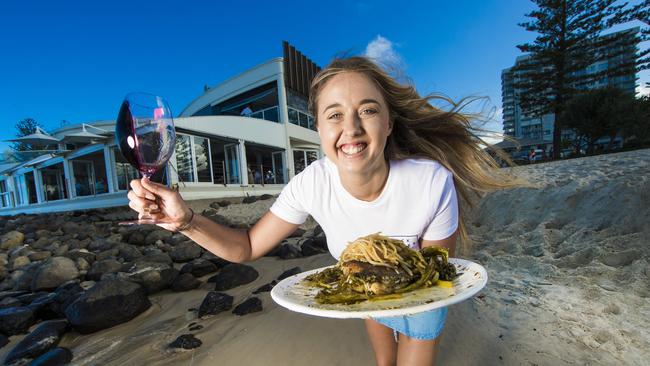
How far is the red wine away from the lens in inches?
61.0

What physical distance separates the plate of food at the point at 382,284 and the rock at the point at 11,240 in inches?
469

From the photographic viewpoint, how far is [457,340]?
270cm

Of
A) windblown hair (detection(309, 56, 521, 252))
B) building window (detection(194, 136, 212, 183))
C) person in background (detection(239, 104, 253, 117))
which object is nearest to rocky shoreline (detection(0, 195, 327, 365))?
windblown hair (detection(309, 56, 521, 252))

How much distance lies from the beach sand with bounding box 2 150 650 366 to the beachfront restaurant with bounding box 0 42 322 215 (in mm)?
9841

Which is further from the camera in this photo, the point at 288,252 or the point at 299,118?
the point at 299,118

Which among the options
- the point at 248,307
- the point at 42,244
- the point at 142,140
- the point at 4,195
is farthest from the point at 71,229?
the point at 4,195

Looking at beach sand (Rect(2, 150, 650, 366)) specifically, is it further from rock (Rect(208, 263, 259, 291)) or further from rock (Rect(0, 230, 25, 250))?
rock (Rect(0, 230, 25, 250))

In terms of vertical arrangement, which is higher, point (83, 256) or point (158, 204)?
point (158, 204)

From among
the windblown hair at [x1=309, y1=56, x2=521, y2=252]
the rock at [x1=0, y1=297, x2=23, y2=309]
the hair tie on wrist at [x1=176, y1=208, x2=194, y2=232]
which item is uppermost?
the windblown hair at [x1=309, y1=56, x2=521, y2=252]

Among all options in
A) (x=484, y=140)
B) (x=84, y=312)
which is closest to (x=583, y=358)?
(x=484, y=140)

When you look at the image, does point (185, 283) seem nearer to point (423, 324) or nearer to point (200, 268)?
point (200, 268)

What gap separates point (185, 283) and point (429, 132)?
13.9 feet

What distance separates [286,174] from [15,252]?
15.6 m

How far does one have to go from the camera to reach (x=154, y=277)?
15.8 ft
